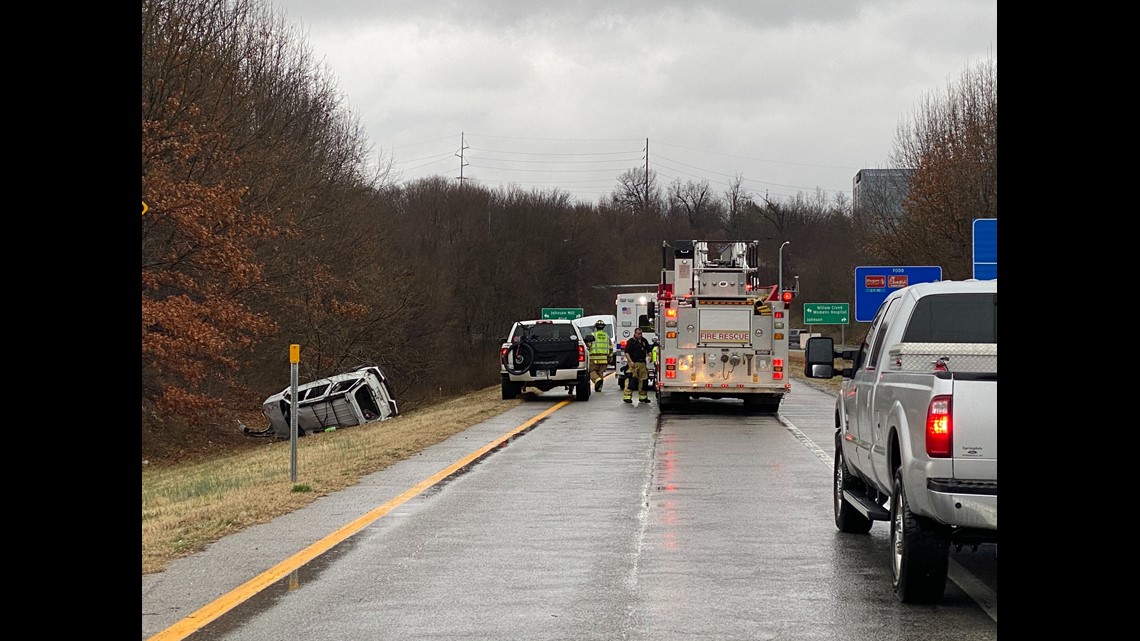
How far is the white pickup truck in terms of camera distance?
7875 millimetres

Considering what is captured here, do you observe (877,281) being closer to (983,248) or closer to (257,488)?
(983,248)

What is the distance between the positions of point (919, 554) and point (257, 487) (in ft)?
31.0

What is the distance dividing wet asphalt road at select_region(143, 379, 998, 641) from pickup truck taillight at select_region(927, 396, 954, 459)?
1034 mm

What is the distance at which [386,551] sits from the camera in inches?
434

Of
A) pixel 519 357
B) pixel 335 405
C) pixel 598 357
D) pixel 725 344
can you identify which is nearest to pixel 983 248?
pixel 725 344

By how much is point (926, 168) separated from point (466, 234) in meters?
45.6

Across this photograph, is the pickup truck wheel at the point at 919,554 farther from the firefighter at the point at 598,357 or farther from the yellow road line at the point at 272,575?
the firefighter at the point at 598,357

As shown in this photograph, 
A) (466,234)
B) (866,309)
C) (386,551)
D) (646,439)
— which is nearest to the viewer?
(386,551)

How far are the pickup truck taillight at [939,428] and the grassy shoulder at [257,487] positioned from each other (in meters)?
5.58

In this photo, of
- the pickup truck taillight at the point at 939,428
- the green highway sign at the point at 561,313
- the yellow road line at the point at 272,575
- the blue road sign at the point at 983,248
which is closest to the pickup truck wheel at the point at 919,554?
the pickup truck taillight at the point at 939,428

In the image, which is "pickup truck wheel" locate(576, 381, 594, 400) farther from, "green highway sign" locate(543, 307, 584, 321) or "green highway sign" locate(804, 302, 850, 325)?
"green highway sign" locate(543, 307, 584, 321)
